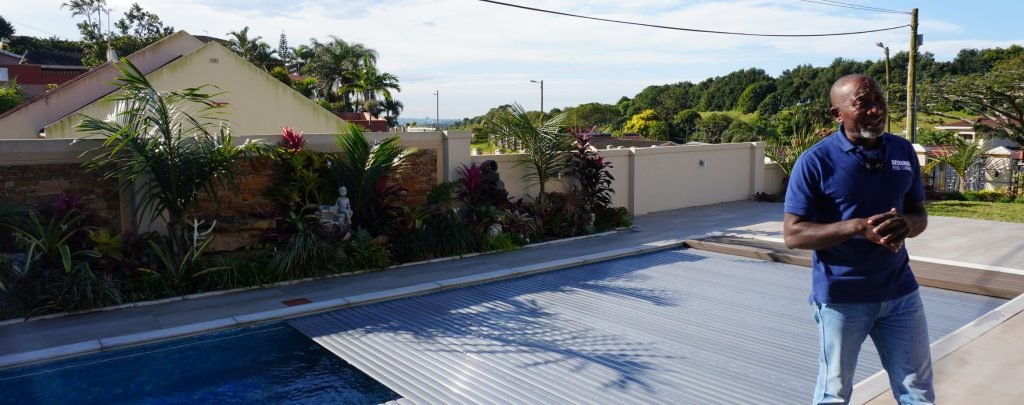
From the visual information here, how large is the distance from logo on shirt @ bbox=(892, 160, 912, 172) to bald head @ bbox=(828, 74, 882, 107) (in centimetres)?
34

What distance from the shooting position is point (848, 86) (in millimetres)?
3023

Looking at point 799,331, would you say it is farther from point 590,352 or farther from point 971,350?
point 590,352

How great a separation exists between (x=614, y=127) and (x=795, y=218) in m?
66.2

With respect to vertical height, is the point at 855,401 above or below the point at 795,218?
below

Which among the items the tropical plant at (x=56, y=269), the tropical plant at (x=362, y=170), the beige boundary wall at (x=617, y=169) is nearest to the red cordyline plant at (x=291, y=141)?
Answer: the beige boundary wall at (x=617, y=169)

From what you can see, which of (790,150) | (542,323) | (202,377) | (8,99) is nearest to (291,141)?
(202,377)

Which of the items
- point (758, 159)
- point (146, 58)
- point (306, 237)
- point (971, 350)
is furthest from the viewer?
point (146, 58)

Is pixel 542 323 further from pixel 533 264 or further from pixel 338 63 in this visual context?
pixel 338 63

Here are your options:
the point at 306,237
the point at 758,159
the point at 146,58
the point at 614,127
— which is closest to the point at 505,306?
the point at 306,237

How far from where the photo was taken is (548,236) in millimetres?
10742

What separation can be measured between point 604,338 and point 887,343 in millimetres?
2955

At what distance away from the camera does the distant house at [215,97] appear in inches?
777

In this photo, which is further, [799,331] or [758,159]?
[758,159]

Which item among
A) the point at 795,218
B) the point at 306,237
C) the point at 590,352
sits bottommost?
the point at 590,352
